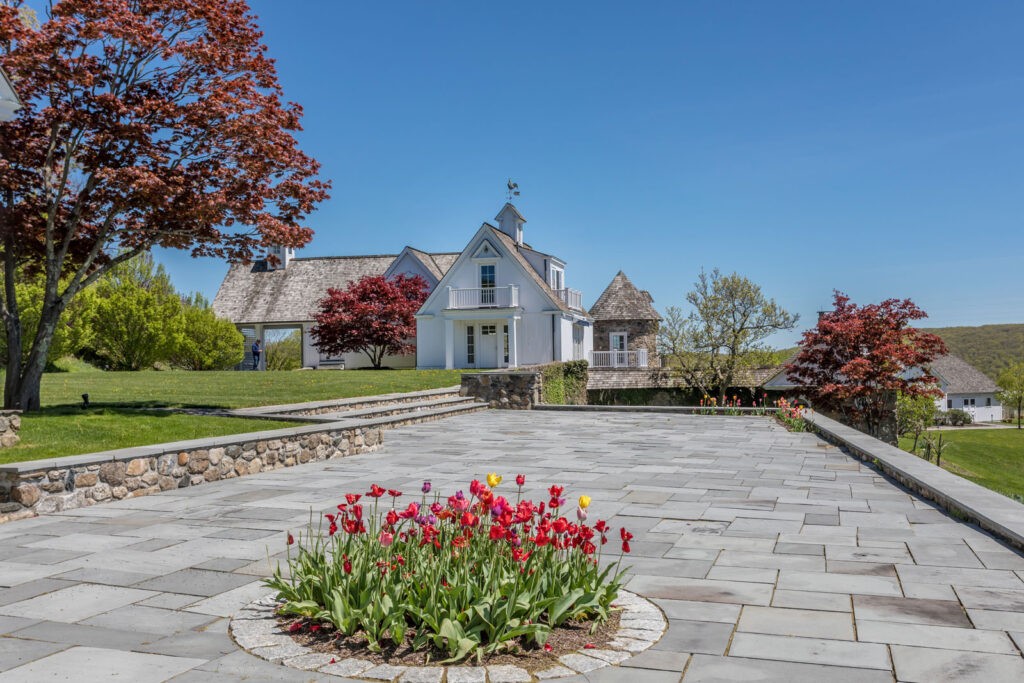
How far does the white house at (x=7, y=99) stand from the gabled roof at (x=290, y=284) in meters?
26.2

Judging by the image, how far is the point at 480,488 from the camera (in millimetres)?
4078

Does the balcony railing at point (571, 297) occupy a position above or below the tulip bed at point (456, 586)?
above

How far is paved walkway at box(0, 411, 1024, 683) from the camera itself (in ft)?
11.7

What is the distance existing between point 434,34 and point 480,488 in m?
11.1

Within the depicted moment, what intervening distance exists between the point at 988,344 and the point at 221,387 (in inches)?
3576

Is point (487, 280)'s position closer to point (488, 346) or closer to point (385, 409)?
point (488, 346)

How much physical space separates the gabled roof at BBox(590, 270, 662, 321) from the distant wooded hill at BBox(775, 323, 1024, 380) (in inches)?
2123

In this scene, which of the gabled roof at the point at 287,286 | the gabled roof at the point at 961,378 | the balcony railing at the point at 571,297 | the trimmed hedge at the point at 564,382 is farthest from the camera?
the gabled roof at the point at 961,378

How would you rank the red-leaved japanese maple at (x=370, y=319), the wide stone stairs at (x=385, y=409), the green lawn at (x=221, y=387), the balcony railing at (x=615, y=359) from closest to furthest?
the wide stone stairs at (x=385, y=409) < the green lawn at (x=221, y=387) < the red-leaved japanese maple at (x=370, y=319) < the balcony railing at (x=615, y=359)

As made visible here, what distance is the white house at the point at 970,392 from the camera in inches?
2078

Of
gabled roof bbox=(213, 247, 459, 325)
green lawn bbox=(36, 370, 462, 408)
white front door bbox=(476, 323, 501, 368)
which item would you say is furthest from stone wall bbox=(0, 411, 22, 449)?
gabled roof bbox=(213, 247, 459, 325)

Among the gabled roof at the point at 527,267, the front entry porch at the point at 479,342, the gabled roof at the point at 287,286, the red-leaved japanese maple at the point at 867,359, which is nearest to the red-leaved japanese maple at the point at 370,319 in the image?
the front entry porch at the point at 479,342

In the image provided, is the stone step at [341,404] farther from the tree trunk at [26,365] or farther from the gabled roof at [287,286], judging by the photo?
the gabled roof at [287,286]

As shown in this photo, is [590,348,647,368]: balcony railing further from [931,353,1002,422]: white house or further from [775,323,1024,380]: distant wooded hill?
[775,323,1024,380]: distant wooded hill
